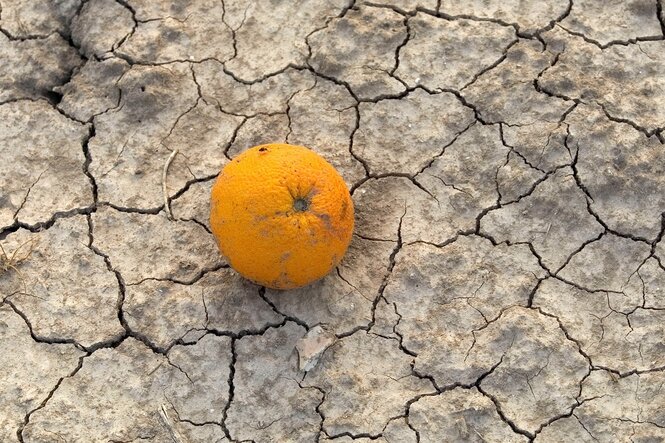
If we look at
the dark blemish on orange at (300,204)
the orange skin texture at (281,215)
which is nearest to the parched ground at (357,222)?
the orange skin texture at (281,215)

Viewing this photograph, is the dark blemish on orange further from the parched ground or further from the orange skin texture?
the parched ground

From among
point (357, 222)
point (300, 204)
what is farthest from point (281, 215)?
point (357, 222)

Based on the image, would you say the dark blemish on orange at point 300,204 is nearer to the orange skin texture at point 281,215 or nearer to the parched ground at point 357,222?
the orange skin texture at point 281,215

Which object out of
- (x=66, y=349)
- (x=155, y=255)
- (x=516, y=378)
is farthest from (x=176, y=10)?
(x=516, y=378)

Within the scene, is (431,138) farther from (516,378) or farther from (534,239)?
(516,378)

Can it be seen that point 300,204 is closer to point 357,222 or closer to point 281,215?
point 281,215
